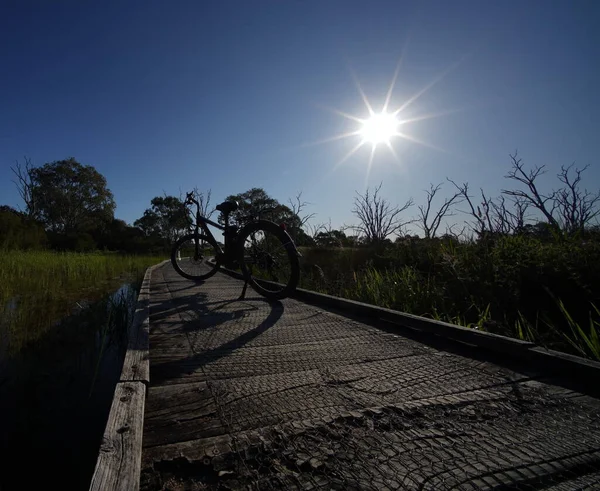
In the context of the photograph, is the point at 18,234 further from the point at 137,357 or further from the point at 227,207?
the point at 137,357

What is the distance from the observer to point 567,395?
46.0 inches

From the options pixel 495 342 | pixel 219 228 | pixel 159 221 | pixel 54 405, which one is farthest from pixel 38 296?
pixel 159 221

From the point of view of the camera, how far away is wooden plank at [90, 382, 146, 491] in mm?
646

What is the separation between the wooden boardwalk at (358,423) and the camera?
2.46 ft

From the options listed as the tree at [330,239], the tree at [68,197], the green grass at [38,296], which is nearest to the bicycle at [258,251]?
the green grass at [38,296]

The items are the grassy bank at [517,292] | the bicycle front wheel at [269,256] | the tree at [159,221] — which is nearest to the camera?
the grassy bank at [517,292]

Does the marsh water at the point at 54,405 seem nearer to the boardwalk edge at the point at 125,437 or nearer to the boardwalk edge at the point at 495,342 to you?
the boardwalk edge at the point at 125,437

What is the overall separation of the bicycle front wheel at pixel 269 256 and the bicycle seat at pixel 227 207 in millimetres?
540

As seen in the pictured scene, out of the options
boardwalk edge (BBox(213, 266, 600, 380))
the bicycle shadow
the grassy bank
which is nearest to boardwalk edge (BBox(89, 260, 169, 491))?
the bicycle shadow

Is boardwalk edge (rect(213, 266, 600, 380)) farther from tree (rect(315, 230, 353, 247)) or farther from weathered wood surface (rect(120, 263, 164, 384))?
tree (rect(315, 230, 353, 247))

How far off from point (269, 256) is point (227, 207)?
89 centimetres

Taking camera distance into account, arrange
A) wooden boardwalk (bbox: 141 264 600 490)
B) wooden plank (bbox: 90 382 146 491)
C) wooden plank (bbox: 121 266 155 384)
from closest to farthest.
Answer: wooden plank (bbox: 90 382 146 491)
wooden boardwalk (bbox: 141 264 600 490)
wooden plank (bbox: 121 266 155 384)

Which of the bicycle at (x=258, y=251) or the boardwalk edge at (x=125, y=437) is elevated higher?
the bicycle at (x=258, y=251)

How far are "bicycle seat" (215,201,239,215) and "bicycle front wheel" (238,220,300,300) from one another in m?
0.54
